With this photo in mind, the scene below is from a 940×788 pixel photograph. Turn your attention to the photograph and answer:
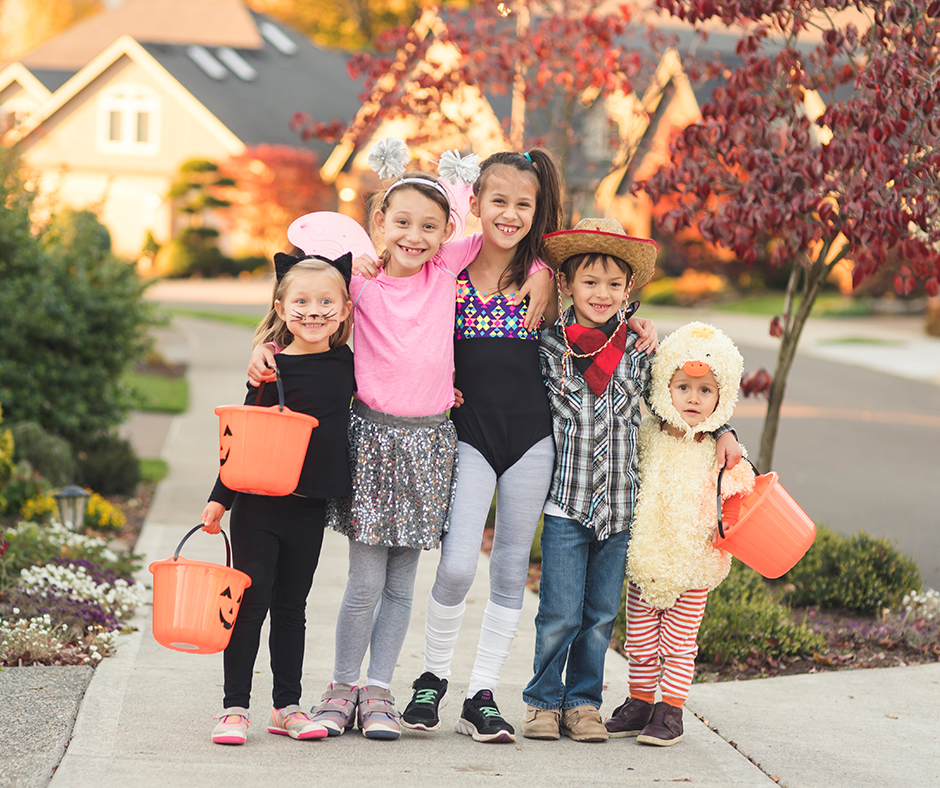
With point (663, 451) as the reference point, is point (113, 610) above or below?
below

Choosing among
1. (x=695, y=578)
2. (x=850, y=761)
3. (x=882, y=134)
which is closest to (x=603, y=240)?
(x=695, y=578)

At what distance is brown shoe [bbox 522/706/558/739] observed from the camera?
3611 mm

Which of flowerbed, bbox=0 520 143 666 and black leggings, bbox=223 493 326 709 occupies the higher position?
black leggings, bbox=223 493 326 709

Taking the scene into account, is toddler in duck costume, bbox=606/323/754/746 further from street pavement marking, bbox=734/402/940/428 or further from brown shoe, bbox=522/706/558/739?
street pavement marking, bbox=734/402/940/428

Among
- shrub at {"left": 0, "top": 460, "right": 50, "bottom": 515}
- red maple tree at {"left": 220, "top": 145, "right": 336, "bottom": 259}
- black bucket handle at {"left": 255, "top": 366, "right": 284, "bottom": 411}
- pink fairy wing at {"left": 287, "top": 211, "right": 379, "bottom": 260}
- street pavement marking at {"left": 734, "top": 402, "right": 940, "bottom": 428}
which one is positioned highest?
red maple tree at {"left": 220, "top": 145, "right": 336, "bottom": 259}

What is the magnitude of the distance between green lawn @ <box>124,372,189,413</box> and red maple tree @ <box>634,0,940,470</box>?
23.3 ft

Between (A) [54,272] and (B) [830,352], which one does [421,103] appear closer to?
(A) [54,272]

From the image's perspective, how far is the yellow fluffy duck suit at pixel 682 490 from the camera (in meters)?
3.61

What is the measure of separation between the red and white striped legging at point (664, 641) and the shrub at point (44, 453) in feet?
14.7

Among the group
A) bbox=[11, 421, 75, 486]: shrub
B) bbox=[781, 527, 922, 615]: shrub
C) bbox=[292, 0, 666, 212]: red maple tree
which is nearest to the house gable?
bbox=[292, 0, 666, 212]: red maple tree

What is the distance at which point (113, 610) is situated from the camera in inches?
184

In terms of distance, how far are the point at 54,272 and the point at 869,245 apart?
5647mm

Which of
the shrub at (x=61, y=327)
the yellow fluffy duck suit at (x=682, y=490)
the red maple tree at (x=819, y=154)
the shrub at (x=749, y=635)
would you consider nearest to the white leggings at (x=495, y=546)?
the yellow fluffy duck suit at (x=682, y=490)

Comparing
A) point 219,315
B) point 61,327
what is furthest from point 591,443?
point 219,315
